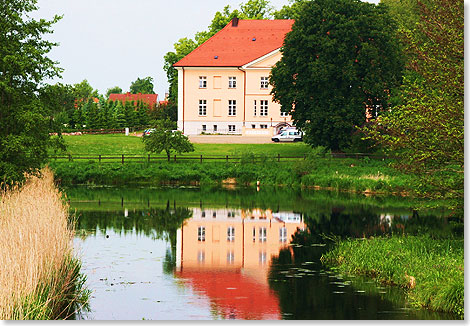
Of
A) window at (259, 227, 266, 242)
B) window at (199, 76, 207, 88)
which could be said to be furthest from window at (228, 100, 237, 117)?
window at (259, 227, 266, 242)

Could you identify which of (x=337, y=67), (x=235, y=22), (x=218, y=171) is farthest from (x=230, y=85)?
(x=218, y=171)

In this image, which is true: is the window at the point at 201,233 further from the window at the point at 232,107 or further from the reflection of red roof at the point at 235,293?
the window at the point at 232,107

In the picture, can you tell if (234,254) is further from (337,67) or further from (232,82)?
(232,82)

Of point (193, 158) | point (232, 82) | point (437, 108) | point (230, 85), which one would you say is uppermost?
point (232, 82)

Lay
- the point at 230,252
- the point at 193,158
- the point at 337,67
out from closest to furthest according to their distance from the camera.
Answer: the point at 230,252 → the point at 337,67 → the point at 193,158

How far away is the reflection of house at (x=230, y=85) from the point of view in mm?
82312

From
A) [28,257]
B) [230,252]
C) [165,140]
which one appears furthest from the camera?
[165,140]

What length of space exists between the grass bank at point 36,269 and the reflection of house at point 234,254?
10.4 feet

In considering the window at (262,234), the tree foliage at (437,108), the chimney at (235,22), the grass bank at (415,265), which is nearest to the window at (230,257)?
the grass bank at (415,265)

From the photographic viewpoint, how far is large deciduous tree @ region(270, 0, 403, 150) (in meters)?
53.2

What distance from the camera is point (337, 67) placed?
176 ft

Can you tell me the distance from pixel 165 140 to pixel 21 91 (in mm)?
26902

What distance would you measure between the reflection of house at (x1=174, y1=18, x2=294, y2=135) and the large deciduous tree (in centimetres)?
2577

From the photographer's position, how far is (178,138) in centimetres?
5622
